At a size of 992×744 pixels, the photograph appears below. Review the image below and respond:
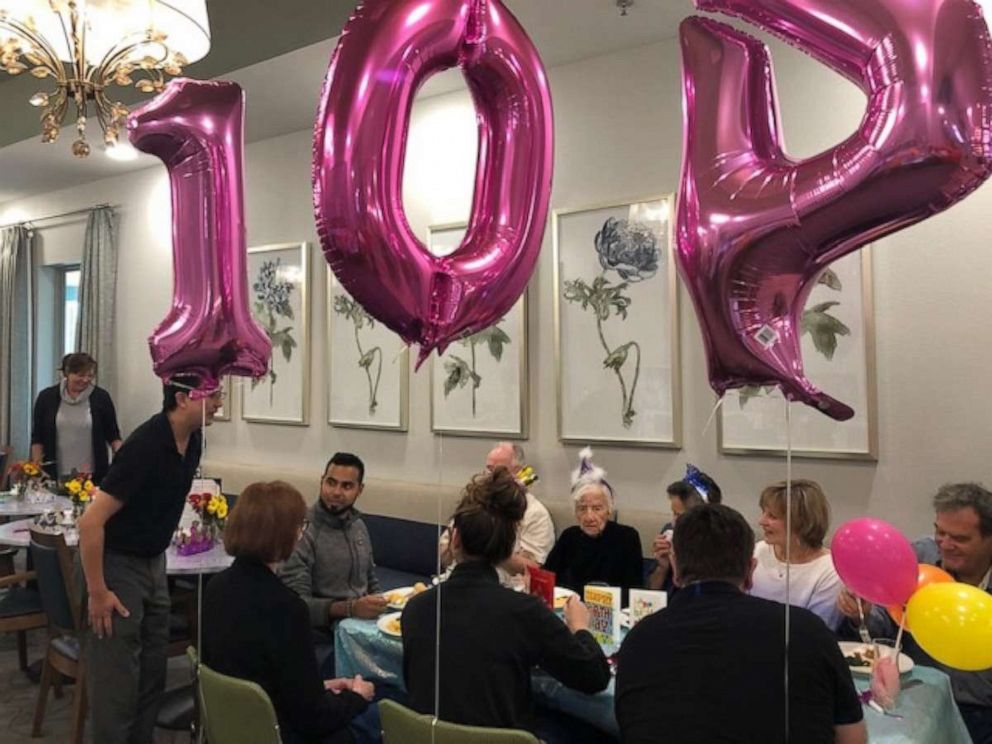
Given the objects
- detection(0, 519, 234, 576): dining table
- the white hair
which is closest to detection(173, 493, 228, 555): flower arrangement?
detection(0, 519, 234, 576): dining table

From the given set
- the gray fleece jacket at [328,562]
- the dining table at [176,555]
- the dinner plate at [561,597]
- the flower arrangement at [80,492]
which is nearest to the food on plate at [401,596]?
the gray fleece jacket at [328,562]

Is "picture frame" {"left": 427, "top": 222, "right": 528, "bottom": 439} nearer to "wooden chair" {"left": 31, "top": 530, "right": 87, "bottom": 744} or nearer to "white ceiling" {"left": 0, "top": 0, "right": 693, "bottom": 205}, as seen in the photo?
"white ceiling" {"left": 0, "top": 0, "right": 693, "bottom": 205}

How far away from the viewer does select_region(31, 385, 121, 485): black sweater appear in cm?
527

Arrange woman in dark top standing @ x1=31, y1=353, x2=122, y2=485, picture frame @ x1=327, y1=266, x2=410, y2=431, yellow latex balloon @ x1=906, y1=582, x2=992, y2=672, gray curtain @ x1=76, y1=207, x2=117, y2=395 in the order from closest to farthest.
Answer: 1. yellow latex balloon @ x1=906, y1=582, x2=992, y2=672
2. picture frame @ x1=327, y1=266, x2=410, y2=431
3. woman in dark top standing @ x1=31, y1=353, x2=122, y2=485
4. gray curtain @ x1=76, y1=207, x2=117, y2=395

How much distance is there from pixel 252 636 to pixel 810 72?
2998 mm

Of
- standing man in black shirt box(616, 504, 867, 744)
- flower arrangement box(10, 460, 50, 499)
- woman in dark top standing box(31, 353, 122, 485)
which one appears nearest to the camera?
standing man in black shirt box(616, 504, 867, 744)

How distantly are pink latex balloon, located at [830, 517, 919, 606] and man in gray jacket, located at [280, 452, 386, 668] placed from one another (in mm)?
1579

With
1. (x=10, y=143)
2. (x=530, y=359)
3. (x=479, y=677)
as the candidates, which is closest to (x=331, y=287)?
(x=530, y=359)

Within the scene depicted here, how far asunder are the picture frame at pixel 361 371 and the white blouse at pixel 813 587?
8.21 feet

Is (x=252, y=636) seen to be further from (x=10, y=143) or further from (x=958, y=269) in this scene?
(x=10, y=143)

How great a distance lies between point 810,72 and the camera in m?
3.36

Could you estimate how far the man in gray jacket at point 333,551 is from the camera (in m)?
2.71

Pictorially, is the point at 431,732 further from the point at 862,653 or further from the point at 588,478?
the point at 588,478

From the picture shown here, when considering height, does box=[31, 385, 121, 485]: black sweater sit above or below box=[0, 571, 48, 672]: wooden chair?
above
